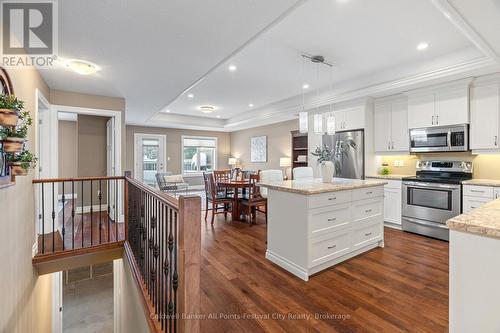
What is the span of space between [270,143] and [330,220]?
5.51m

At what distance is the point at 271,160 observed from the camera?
314 inches

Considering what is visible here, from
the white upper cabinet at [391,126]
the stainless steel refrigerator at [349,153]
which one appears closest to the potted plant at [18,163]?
the stainless steel refrigerator at [349,153]

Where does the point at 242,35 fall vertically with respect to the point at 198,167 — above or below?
above

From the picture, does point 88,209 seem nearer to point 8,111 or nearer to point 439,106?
point 8,111

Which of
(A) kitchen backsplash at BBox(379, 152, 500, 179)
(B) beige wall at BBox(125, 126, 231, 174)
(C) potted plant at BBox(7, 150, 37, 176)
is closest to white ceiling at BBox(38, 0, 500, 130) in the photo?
(C) potted plant at BBox(7, 150, 37, 176)

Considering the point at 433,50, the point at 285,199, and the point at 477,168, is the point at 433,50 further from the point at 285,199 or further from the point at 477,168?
the point at 285,199

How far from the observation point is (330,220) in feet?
8.92

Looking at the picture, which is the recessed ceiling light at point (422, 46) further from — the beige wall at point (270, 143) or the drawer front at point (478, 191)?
the beige wall at point (270, 143)

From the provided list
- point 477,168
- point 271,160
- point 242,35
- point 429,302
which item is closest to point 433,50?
point 477,168

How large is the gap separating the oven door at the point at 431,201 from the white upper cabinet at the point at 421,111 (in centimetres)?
104

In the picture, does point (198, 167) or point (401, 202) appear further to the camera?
point (198, 167)

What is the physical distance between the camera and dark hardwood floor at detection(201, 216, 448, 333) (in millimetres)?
1858

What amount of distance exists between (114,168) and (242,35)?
349cm

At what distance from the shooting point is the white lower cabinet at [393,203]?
13.9 ft
